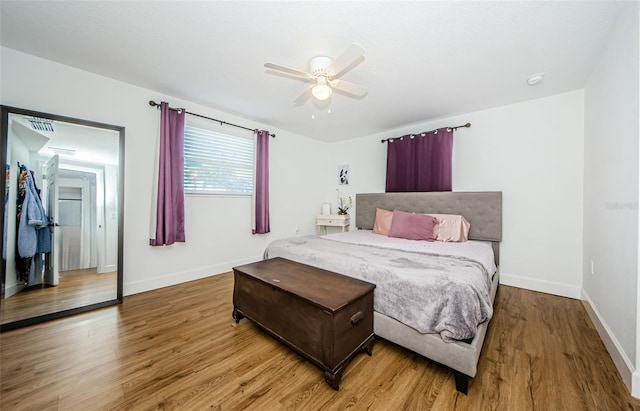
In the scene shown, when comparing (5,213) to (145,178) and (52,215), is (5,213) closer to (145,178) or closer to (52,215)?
(52,215)

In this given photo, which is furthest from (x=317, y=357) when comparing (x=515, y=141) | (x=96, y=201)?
(x=515, y=141)

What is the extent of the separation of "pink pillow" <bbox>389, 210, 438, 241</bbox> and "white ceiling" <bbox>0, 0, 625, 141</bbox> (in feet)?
5.15

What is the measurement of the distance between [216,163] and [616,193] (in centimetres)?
419

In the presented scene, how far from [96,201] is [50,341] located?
1.32m

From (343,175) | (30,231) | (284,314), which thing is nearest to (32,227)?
(30,231)

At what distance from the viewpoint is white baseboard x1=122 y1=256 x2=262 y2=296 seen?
2.67m

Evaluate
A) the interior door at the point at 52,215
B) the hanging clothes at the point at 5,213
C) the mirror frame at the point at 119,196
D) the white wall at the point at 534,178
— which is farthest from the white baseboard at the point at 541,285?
the hanging clothes at the point at 5,213

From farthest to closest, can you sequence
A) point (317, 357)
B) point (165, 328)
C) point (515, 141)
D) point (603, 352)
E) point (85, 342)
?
point (515, 141) < point (165, 328) < point (85, 342) < point (603, 352) < point (317, 357)

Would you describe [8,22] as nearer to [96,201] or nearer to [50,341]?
[96,201]

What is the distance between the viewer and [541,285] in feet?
9.14

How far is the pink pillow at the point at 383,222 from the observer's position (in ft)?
11.7

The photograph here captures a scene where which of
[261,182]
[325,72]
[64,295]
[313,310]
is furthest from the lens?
[261,182]

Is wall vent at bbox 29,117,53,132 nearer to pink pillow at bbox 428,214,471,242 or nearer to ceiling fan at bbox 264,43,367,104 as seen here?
ceiling fan at bbox 264,43,367,104

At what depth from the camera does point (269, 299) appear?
1.75 meters
